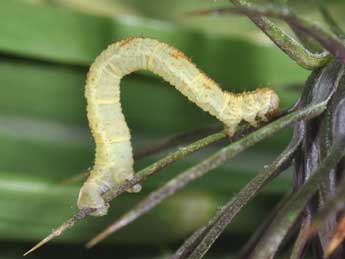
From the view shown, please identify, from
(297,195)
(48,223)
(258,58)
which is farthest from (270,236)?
(258,58)

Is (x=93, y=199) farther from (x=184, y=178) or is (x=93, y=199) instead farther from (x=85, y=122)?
(x=85, y=122)

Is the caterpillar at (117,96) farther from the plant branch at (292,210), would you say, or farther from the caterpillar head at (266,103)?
the plant branch at (292,210)

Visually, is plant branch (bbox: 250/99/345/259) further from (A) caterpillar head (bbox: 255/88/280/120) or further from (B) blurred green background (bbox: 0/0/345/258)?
(B) blurred green background (bbox: 0/0/345/258)

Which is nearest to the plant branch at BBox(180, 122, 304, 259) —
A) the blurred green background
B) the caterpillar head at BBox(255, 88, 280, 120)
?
the caterpillar head at BBox(255, 88, 280, 120)

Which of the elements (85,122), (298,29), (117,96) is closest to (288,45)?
(298,29)

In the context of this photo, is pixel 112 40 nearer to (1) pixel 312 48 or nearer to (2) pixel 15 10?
(2) pixel 15 10
